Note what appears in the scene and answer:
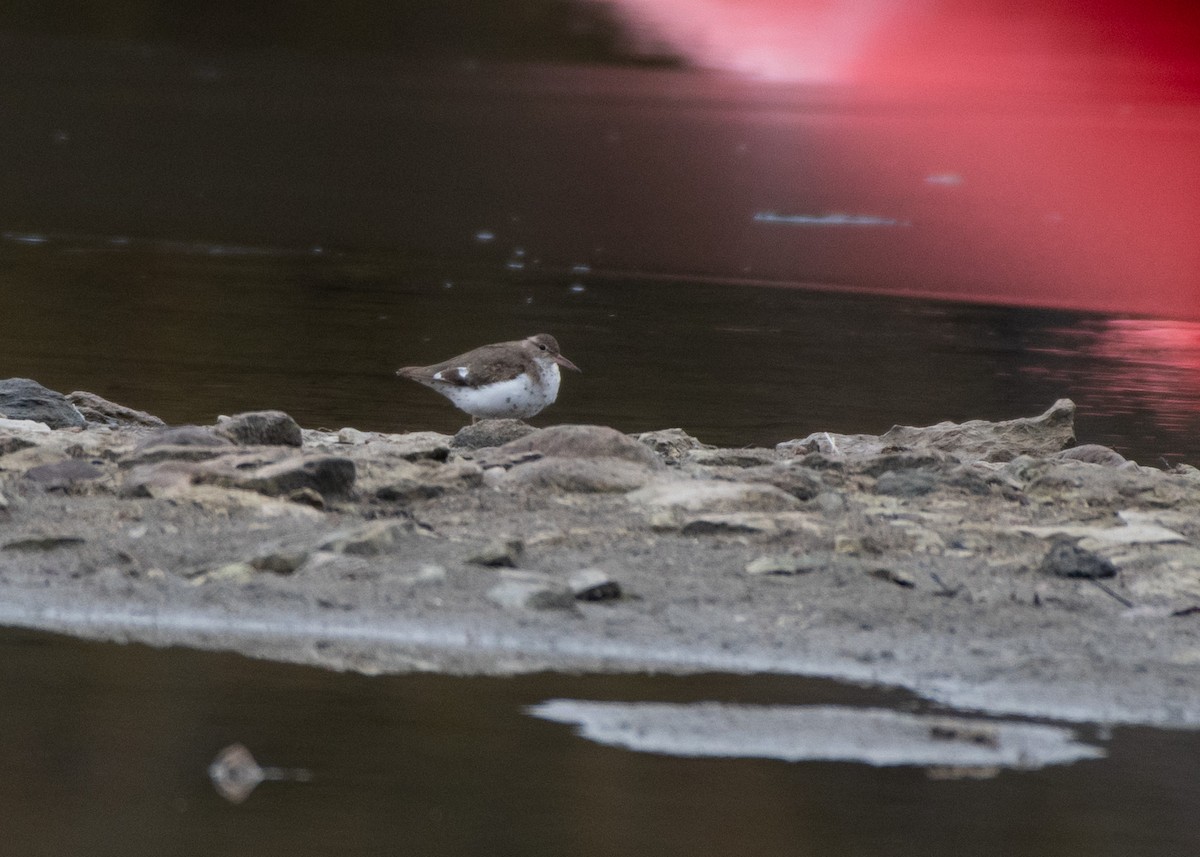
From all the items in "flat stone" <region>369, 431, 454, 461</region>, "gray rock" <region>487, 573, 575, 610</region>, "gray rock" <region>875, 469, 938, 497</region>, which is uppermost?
"flat stone" <region>369, 431, 454, 461</region>

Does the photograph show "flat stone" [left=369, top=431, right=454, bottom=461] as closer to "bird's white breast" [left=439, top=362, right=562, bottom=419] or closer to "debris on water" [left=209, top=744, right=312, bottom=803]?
"bird's white breast" [left=439, top=362, right=562, bottom=419]

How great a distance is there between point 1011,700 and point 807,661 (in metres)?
0.60

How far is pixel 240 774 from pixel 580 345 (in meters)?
9.20

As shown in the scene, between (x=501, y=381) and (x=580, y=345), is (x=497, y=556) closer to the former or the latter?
(x=501, y=381)

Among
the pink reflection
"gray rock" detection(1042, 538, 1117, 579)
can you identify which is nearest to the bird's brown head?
"gray rock" detection(1042, 538, 1117, 579)

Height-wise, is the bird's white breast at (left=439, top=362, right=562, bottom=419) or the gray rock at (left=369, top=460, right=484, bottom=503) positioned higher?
the bird's white breast at (left=439, top=362, right=562, bottom=419)

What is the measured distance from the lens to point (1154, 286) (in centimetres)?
1977

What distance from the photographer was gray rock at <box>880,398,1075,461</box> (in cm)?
980

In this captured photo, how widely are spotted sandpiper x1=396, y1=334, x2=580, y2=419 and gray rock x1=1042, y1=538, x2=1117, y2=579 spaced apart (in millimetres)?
3123

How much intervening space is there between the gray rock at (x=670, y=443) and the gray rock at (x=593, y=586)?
9.08 ft

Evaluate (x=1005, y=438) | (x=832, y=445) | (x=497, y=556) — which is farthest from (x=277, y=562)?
→ (x=1005, y=438)

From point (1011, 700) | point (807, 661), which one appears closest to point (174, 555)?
point (807, 661)

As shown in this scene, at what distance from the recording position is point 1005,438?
32.6 ft

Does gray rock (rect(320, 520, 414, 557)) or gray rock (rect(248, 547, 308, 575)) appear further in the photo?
gray rock (rect(320, 520, 414, 557))
